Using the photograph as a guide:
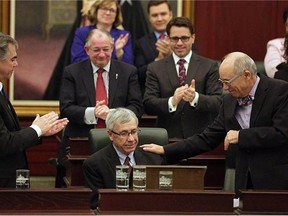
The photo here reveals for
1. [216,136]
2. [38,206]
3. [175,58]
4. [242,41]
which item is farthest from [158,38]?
[38,206]

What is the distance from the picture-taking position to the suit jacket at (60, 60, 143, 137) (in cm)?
568

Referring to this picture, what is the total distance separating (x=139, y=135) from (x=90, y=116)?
0.69 m

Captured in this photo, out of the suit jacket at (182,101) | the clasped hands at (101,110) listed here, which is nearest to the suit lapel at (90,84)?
the clasped hands at (101,110)

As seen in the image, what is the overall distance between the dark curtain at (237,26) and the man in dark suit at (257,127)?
3.15 meters

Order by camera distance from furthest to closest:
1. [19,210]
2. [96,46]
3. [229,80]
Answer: [96,46] < [229,80] < [19,210]

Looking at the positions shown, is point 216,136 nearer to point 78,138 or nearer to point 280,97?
point 280,97

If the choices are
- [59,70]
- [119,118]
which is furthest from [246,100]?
[59,70]

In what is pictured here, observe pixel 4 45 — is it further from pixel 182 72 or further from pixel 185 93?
pixel 182 72

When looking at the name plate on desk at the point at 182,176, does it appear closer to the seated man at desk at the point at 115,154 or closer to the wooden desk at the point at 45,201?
the wooden desk at the point at 45,201

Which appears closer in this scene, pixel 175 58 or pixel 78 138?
pixel 78 138

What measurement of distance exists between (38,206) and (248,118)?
1376mm

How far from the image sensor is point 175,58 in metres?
5.91

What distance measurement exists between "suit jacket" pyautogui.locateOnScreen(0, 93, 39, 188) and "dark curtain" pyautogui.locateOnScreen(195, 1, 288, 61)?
333 cm

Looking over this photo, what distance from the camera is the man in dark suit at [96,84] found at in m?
5.66
